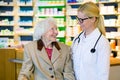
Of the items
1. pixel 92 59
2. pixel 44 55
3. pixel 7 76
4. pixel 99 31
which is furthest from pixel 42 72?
pixel 7 76

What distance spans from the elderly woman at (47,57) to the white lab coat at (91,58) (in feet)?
0.35

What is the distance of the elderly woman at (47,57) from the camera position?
9.46 feet

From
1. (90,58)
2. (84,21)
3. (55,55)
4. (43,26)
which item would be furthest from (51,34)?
(90,58)

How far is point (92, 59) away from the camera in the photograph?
2.77 meters

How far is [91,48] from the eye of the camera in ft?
9.18

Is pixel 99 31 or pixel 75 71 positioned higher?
pixel 99 31

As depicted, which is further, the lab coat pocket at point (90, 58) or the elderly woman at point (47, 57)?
the elderly woman at point (47, 57)

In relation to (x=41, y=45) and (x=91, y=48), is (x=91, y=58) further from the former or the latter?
(x=41, y=45)

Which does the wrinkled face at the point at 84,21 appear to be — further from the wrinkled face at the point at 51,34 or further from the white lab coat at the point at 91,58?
the wrinkled face at the point at 51,34

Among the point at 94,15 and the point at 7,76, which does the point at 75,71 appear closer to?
the point at 94,15

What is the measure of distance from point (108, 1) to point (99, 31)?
6.30 metres

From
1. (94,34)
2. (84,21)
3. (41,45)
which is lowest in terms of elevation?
(41,45)

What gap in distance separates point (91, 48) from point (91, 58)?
→ 101 mm

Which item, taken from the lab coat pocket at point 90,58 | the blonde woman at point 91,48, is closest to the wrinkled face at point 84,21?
the blonde woman at point 91,48
